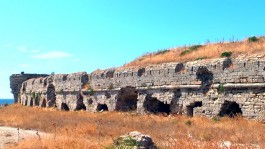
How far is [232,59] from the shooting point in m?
15.7

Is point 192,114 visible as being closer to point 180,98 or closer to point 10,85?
point 180,98

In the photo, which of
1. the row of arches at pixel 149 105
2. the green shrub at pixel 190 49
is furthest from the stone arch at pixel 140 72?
the green shrub at pixel 190 49

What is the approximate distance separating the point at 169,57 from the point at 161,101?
8.39 m

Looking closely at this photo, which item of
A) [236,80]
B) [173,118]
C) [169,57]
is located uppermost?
[169,57]

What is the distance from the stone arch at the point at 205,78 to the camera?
16.5 meters

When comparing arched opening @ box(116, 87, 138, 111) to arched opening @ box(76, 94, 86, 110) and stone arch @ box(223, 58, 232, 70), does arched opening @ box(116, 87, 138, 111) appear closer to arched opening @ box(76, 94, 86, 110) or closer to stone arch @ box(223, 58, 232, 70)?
arched opening @ box(76, 94, 86, 110)

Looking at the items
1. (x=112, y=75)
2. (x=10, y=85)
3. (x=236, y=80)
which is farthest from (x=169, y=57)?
(x=10, y=85)

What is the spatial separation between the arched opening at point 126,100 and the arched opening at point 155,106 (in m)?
1.51

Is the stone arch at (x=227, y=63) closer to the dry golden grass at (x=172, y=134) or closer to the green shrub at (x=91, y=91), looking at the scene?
the dry golden grass at (x=172, y=134)

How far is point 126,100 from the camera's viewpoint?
21.9 metres

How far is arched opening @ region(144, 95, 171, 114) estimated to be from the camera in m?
19.8

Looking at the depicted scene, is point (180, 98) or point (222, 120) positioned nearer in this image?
point (222, 120)

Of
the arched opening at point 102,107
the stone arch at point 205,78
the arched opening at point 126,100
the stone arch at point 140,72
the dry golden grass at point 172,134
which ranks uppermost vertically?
the stone arch at point 140,72

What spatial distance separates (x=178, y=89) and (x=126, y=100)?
474 cm
